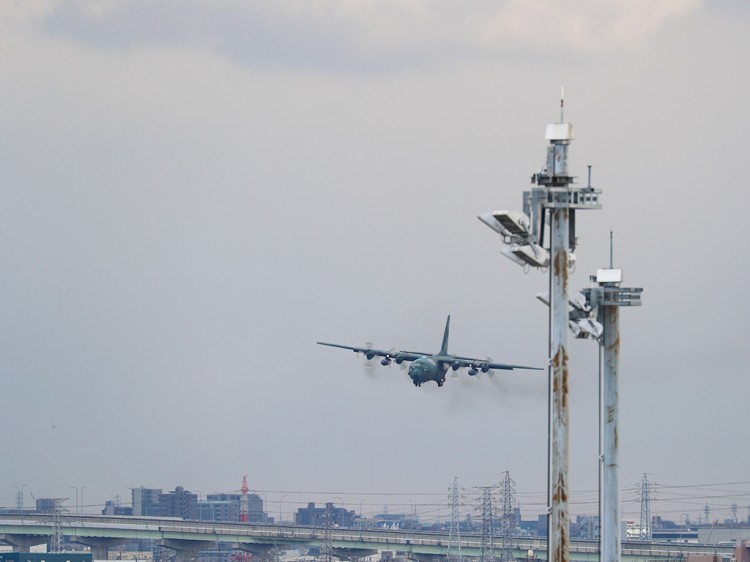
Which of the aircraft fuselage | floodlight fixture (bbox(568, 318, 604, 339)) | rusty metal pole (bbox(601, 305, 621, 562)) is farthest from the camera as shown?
the aircraft fuselage

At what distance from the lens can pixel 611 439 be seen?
5316cm

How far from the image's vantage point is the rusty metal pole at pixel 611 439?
5244 cm

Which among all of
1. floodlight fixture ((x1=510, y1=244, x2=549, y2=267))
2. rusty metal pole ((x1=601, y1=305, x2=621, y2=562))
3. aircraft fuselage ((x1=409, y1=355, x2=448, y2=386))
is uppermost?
aircraft fuselage ((x1=409, y1=355, x2=448, y2=386))

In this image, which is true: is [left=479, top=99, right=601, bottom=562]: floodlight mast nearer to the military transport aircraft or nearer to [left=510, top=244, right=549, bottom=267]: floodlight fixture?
[left=510, top=244, right=549, bottom=267]: floodlight fixture

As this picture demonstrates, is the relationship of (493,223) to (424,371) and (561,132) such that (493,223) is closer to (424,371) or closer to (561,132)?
(561,132)

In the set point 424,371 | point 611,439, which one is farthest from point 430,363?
point 611,439

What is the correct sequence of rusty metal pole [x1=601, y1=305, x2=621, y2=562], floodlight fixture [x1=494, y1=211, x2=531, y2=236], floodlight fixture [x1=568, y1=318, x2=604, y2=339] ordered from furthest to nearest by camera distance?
rusty metal pole [x1=601, y1=305, x2=621, y2=562], floodlight fixture [x1=568, y1=318, x2=604, y2=339], floodlight fixture [x1=494, y1=211, x2=531, y2=236]

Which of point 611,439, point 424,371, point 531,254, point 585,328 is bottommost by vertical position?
point 611,439

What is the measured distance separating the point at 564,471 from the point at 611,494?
13748mm

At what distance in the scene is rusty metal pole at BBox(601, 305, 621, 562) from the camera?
172ft

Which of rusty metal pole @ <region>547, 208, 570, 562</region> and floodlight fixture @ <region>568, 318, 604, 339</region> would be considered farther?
floodlight fixture @ <region>568, 318, 604, 339</region>

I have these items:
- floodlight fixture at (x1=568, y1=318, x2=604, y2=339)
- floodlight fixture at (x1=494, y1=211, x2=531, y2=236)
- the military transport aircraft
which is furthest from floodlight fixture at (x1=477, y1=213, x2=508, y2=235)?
the military transport aircraft

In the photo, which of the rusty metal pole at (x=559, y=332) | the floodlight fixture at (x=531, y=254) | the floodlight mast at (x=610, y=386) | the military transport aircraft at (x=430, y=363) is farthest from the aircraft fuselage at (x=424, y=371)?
the rusty metal pole at (x=559, y=332)

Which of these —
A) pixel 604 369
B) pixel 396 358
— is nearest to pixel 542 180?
pixel 604 369
